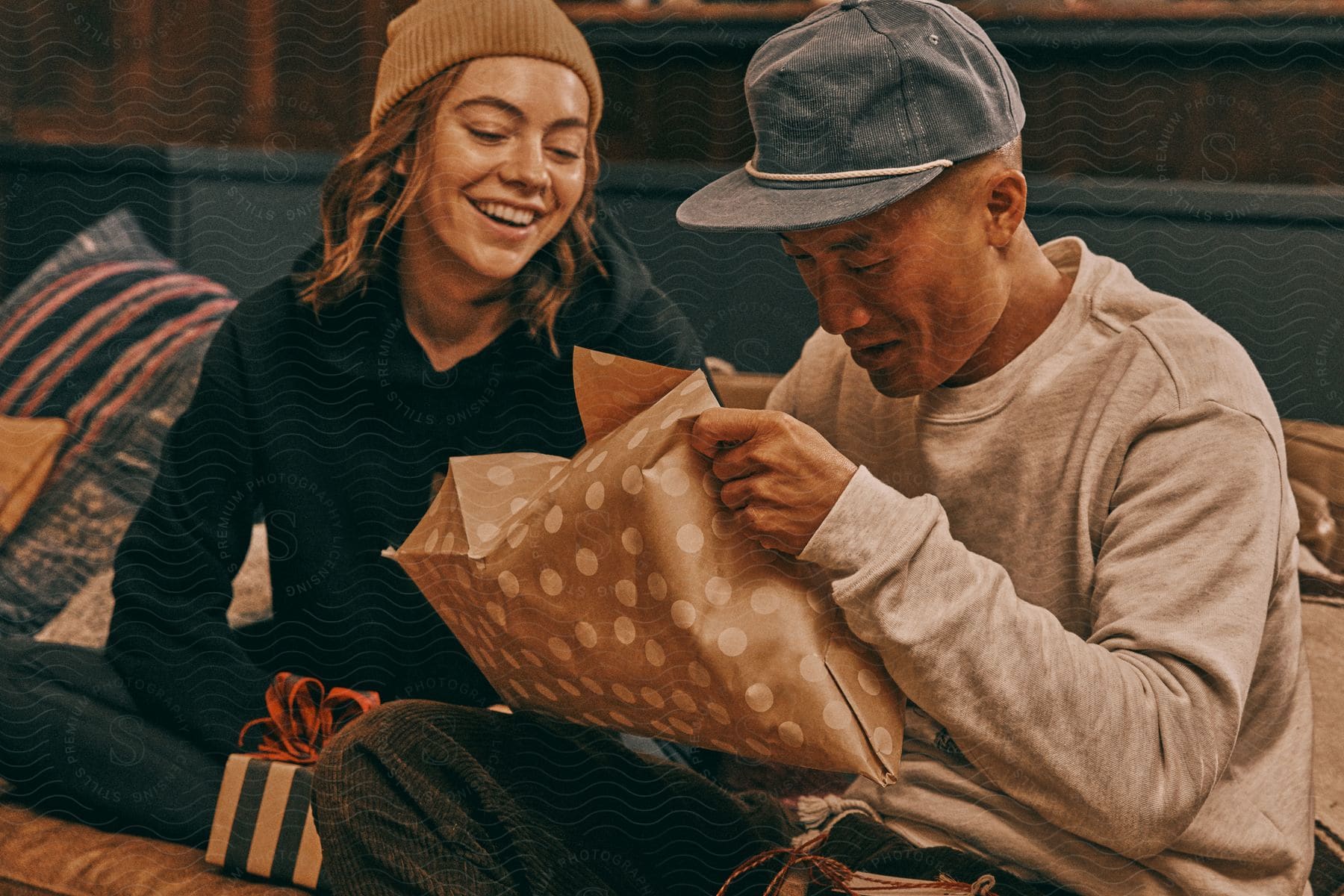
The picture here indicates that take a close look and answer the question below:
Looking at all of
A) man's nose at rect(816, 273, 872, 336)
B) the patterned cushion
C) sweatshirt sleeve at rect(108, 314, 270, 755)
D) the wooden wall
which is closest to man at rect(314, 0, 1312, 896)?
man's nose at rect(816, 273, 872, 336)

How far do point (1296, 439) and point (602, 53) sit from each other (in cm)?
52

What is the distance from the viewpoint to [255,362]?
819mm

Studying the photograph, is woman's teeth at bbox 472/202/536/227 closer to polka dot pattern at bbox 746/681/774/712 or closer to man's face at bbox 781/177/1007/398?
man's face at bbox 781/177/1007/398

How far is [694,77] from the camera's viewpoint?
0.79 meters

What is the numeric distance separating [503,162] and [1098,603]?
0.46 meters

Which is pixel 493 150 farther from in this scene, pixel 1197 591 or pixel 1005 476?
pixel 1197 591

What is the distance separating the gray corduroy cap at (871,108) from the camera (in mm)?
590

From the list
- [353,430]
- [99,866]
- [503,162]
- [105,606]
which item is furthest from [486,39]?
[99,866]

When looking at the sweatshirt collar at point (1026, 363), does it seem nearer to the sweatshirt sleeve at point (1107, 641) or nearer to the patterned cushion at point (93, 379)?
the sweatshirt sleeve at point (1107, 641)

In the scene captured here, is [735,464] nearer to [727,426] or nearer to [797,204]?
[727,426]

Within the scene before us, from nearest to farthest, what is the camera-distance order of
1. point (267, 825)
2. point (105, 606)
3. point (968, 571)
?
point (968, 571) < point (267, 825) < point (105, 606)

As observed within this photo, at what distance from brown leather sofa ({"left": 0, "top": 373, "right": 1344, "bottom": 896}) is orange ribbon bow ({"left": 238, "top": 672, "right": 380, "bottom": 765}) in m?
0.08

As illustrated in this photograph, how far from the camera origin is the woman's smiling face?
76cm

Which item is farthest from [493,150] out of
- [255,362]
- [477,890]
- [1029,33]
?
[477,890]
